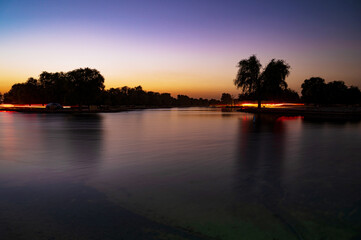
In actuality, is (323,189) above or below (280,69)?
below

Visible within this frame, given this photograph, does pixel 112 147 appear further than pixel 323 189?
Yes

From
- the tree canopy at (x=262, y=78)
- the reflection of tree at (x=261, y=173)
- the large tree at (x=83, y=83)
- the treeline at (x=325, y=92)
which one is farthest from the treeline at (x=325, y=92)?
the reflection of tree at (x=261, y=173)

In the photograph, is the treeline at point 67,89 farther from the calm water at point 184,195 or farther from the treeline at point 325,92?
the treeline at point 325,92

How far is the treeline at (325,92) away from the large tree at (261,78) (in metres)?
49.4

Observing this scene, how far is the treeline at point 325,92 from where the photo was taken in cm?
9881

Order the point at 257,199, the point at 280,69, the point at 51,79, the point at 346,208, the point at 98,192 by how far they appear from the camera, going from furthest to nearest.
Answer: the point at 51,79 → the point at 280,69 → the point at 98,192 → the point at 257,199 → the point at 346,208

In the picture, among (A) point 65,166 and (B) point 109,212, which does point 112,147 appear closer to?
(A) point 65,166

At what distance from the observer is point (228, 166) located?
8.30 meters

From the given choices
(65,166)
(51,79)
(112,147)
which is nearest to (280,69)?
(112,147)

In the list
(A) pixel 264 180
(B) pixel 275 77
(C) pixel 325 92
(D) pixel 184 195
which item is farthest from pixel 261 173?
(C) pixel 325 92

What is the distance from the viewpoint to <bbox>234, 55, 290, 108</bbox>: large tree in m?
57.9

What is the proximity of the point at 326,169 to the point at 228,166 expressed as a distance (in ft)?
9.60

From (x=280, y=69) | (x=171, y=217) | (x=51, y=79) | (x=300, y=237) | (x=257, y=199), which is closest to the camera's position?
(x=300, y=237)

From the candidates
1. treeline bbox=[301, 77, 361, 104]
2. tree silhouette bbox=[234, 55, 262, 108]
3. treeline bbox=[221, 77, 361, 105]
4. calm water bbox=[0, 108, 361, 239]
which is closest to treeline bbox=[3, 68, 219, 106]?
tree silhouette bbox=[234, 55, 262, 108]
